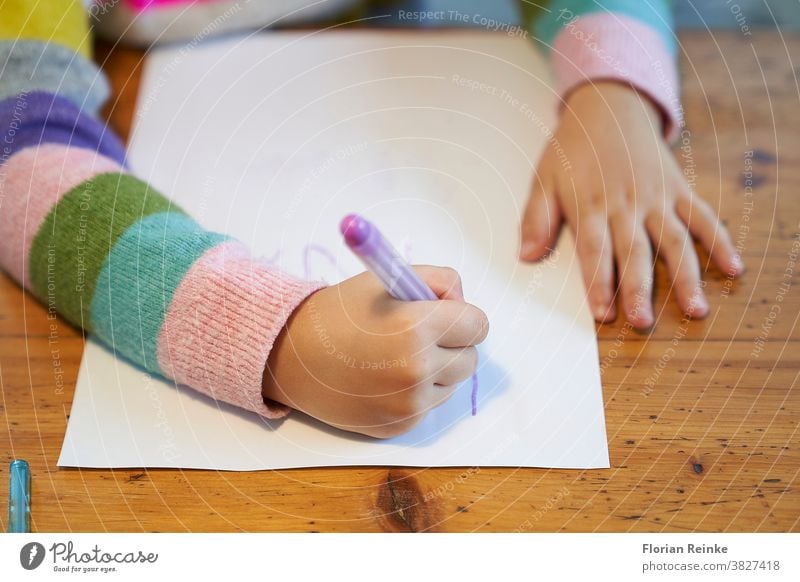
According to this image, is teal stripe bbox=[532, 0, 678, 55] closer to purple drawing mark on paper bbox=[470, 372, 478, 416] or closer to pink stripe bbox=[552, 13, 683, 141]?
pink stripe bbox=[552, 13, 683, 141]

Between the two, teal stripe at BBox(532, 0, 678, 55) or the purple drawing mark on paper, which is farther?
teal stripe at BBox(532, 0, 678, 55)

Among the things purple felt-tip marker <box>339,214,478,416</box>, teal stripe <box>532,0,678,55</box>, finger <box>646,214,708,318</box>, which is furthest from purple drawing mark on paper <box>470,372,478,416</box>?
teal stripe <box>532,0,678,55</box>

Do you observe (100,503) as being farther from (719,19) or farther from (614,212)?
(719,19)

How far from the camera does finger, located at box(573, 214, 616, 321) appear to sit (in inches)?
14.3

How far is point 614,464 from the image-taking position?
0.32 meters

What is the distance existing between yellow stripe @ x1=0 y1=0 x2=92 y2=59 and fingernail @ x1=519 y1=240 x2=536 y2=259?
9.9 inches

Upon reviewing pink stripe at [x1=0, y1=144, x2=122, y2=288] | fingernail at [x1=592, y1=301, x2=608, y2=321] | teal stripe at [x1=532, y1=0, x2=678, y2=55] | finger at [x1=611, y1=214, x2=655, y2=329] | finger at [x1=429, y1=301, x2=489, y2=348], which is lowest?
finger at [x1=429, y1=301, x2=489, y2=348]

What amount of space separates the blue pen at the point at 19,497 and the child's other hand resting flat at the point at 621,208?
9.0 inches

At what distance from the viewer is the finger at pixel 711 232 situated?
1.24 ft

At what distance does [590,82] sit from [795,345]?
6.6 inches

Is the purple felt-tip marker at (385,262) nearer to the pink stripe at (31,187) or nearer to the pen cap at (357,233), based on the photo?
the pen cap at (357,233)
